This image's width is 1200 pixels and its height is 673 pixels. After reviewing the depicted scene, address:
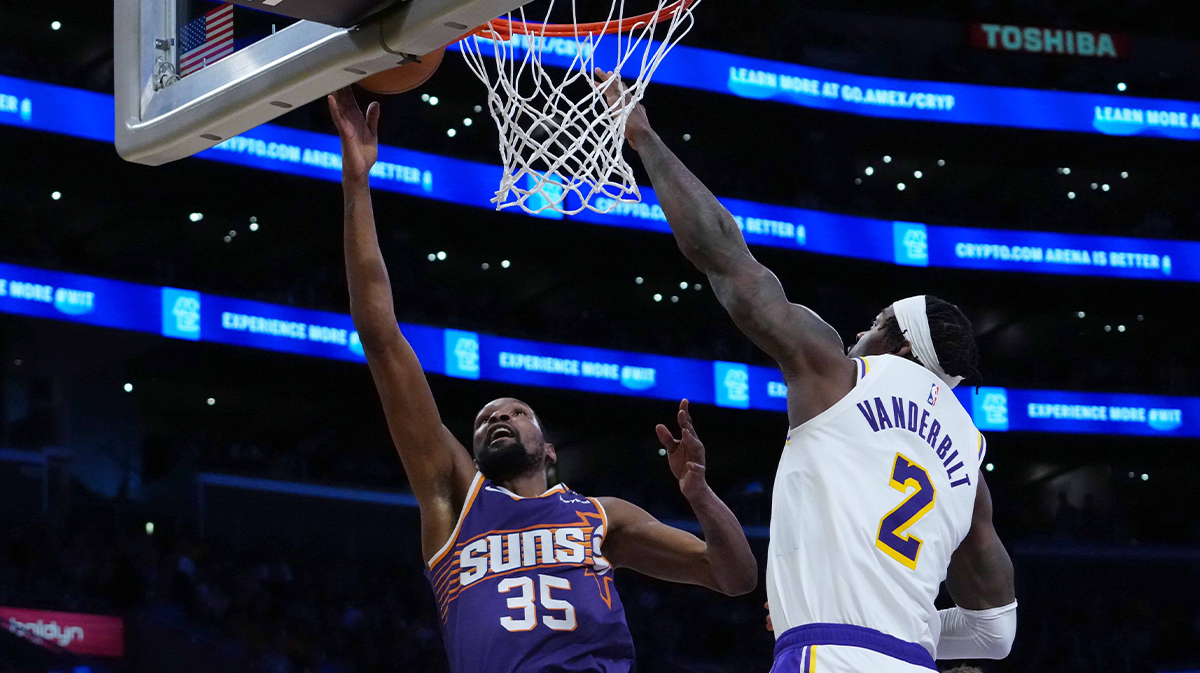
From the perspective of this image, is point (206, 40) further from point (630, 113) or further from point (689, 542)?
point (689, 542)

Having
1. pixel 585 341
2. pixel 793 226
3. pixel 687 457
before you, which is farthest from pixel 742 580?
pixel 793 226

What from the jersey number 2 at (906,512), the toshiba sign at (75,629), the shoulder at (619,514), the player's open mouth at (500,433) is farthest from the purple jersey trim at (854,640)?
the toshiba sign at (75,629)

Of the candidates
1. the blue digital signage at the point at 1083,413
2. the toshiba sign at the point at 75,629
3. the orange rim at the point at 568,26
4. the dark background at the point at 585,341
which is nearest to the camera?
the orange rim at the point at 568,26

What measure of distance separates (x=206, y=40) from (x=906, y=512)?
2.12 meters

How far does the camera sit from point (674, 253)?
20.0 m

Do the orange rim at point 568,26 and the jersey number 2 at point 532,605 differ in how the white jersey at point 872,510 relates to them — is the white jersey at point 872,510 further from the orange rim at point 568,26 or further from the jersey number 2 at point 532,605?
the orange rim at point 568,26

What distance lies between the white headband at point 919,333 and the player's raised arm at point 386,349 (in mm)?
1404

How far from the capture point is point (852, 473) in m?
2.98

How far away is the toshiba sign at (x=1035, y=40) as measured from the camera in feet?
77.6

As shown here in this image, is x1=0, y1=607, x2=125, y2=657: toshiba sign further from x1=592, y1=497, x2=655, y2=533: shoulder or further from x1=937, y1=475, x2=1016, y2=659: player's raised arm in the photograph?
x1=937, y1=475, x2=1016, y2=659: player's raised arm

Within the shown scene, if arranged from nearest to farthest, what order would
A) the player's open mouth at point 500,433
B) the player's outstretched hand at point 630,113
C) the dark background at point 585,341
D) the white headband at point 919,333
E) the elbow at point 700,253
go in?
the elbow at point 700,253 → the white headband at point 919,333 → the player's outstretched hand at point 630,113 → the player's open mouth at point 500,433 → the dark background at point 585,341

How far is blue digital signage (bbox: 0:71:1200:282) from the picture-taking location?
1650 centimetres

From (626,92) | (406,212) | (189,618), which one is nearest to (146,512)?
(189,618)

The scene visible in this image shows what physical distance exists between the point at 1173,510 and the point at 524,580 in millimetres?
21060
